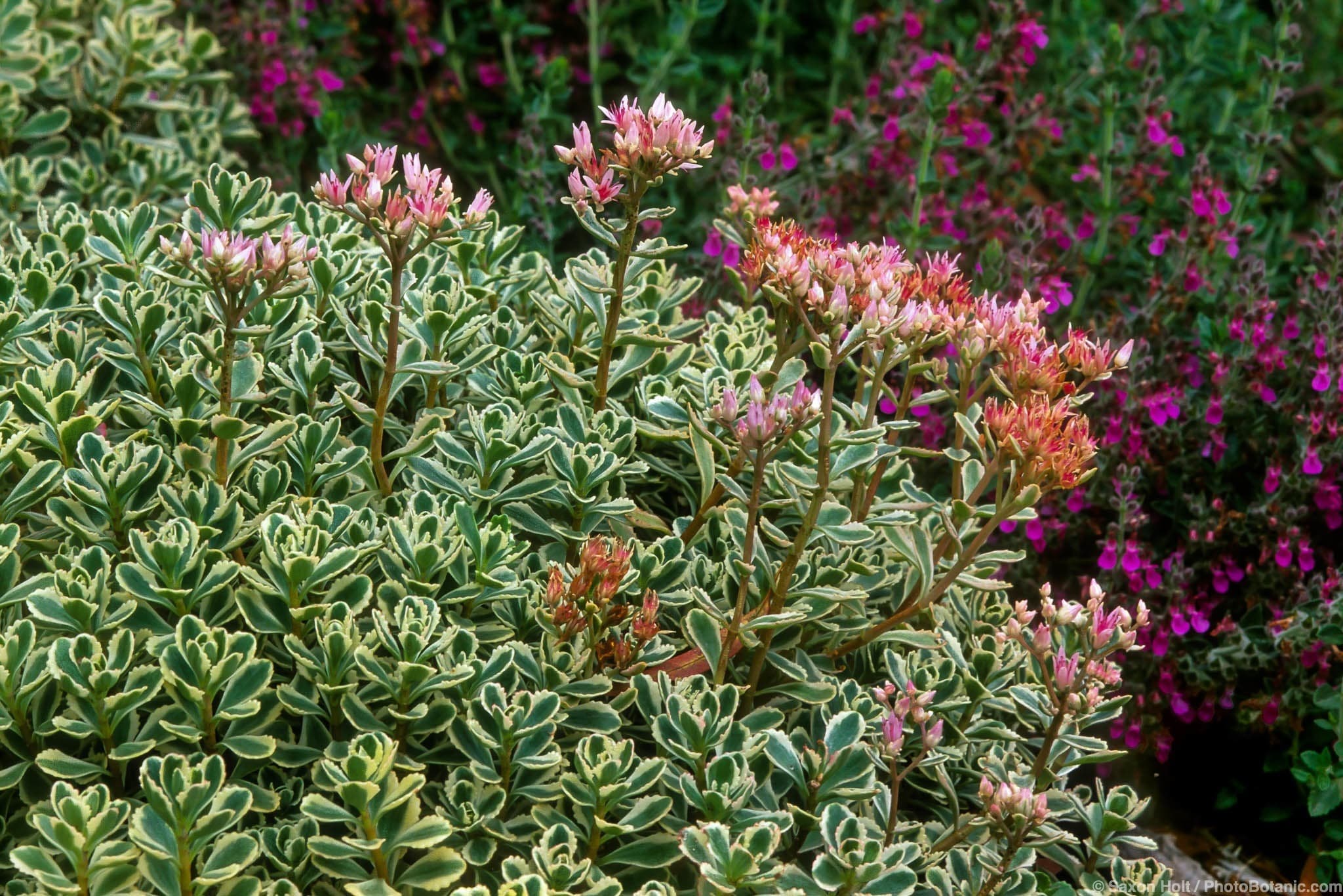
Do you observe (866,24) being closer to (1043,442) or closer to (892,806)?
(1043,442)

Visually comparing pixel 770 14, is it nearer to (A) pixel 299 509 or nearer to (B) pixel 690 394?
(B) pixel 690 394

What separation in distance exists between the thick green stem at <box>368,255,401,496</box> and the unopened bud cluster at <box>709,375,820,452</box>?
563 mm

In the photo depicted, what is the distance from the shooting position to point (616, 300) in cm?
229

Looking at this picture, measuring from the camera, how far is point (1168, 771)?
334 cm

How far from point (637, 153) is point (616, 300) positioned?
1.06ft

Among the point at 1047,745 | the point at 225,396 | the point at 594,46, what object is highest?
the point at 594,46

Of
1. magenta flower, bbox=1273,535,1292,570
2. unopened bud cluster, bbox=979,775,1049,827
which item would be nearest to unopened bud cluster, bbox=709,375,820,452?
unopened bud cluster, bbox=979,775,1049,827

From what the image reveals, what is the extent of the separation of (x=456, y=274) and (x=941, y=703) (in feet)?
4.26

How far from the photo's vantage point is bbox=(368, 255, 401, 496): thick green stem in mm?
2064

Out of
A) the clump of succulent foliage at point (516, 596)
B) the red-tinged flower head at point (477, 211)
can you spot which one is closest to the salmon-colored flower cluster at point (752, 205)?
the clump of succulent foliage at point (516, 596)

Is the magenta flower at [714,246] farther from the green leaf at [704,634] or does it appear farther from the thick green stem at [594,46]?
the green leaf at [704,634]

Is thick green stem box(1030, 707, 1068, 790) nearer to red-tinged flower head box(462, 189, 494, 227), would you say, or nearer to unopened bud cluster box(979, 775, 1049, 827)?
unopened bud cluster box(979, 775, 1049, 827)

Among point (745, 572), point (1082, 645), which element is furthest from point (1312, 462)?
point (745, 572)

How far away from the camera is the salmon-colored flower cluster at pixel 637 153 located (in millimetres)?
2025
